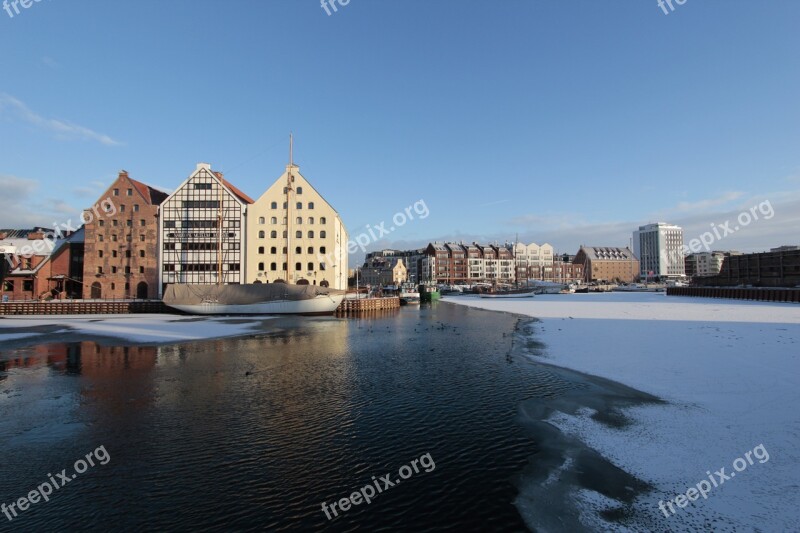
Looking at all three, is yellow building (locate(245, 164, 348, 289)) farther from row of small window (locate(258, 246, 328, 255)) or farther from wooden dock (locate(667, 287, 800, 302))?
wooden dock (locate(667, 287, 800, 302))

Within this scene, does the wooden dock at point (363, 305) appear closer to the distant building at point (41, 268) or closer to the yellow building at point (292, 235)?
the yellow building at point (292, 235)

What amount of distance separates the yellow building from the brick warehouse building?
58.2 feet

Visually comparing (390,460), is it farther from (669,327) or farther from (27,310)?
(27,310)

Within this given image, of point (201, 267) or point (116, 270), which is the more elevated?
point (201, 267)

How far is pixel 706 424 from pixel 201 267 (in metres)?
76.3

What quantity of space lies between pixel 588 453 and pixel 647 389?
7018mm

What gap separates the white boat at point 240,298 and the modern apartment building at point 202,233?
14331 millimetres

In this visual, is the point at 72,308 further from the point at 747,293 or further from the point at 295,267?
the point at 747,293

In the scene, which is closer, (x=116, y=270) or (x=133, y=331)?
(x=133, y=331)

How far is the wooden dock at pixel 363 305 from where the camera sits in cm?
6619

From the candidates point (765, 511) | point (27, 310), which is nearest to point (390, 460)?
point (765, 511)

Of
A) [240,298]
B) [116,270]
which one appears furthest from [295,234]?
[116,270]

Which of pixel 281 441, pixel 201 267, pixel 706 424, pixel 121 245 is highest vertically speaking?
pixel 121 245

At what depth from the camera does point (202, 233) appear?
243 ft
